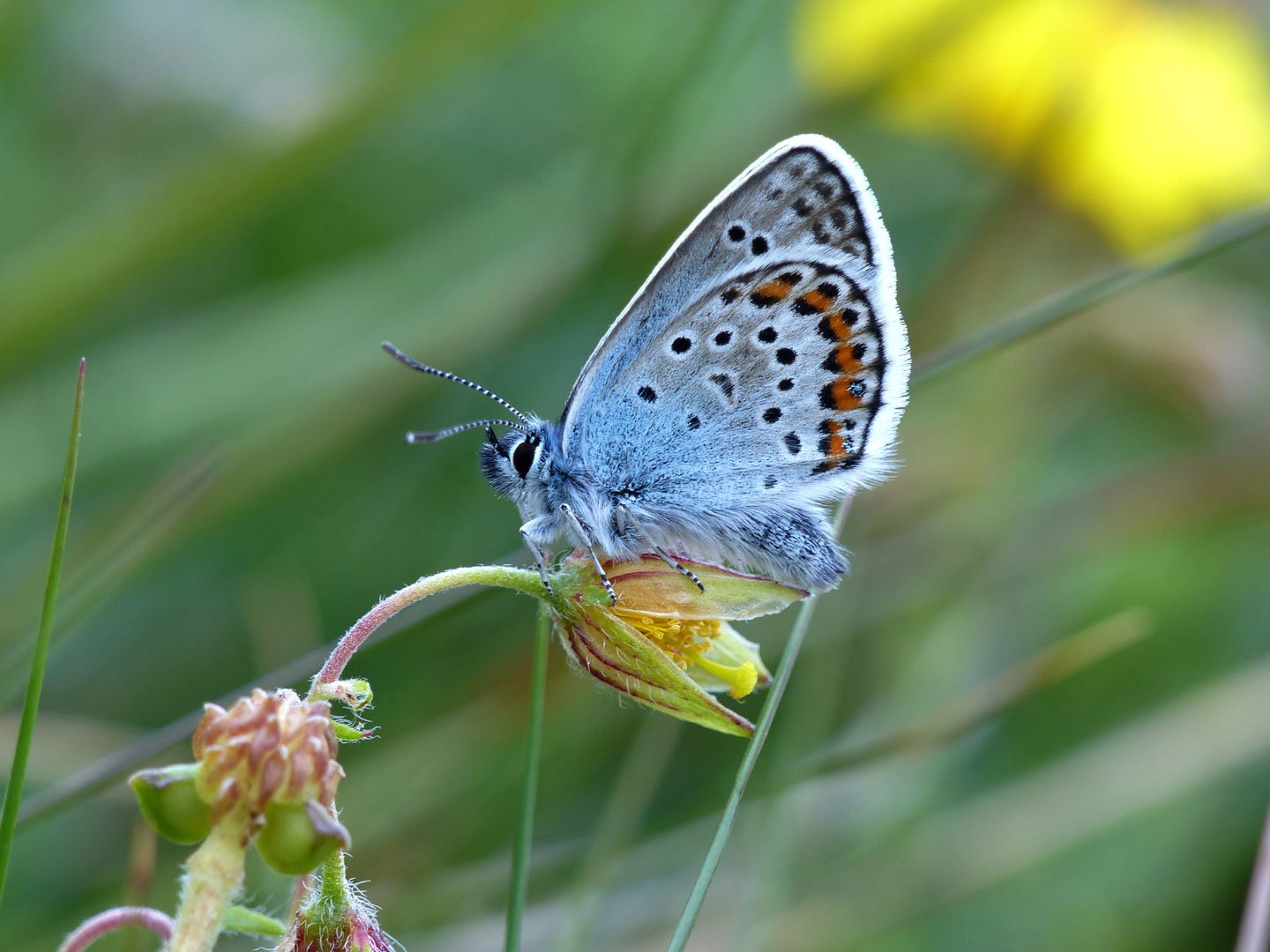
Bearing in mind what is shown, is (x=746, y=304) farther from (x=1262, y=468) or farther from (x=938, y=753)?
(x=1262, y=468)

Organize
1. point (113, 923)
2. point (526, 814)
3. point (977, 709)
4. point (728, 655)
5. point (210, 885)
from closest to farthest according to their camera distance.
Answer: point (210, 885), point (113, 923), point (526, 814), point (728, 655), point (977, 709)

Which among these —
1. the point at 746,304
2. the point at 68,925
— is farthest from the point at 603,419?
the point at 68,925

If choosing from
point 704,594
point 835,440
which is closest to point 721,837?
point 704,594

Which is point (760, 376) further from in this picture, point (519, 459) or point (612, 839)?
point (612, 839)

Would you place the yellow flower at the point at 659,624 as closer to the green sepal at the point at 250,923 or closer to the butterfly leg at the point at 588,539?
the butterfly leg at the point at 588,539

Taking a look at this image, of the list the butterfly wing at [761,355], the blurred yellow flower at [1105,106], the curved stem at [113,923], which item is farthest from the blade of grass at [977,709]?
the blurred yellow flower at [1105,106]

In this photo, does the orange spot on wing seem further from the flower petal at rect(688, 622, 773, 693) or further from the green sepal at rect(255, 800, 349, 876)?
the green sepal at rect(255, 800, 349, 876)

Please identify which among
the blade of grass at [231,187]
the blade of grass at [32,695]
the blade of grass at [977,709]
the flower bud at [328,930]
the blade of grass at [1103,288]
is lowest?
the blade of grass at [977,709]
